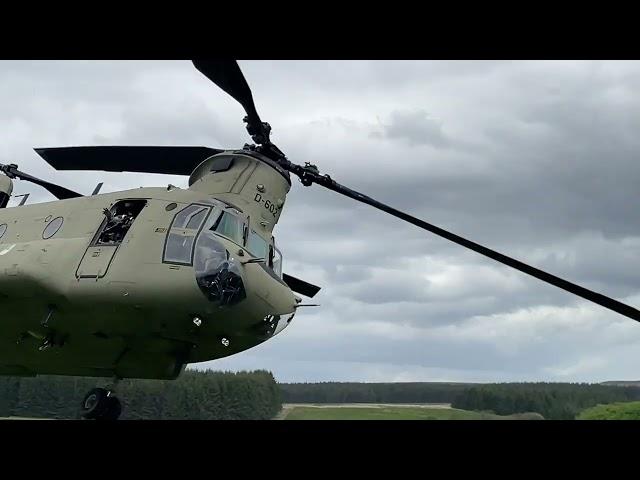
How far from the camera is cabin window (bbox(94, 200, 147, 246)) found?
977 centimetres

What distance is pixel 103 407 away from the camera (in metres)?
11.1

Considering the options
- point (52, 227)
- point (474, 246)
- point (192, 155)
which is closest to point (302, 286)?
point (192, 155)

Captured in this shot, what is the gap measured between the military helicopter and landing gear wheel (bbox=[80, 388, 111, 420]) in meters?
0.02

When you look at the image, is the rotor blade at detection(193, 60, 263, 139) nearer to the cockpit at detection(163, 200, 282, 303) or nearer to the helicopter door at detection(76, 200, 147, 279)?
the cockpit at detection(163, 200, 282, 303)

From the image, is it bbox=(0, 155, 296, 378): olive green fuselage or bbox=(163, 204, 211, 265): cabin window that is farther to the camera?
bbox=(163, 204, 211, 265): cabin window

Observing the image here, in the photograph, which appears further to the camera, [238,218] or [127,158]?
[127,158]

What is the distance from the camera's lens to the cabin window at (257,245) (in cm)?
1048

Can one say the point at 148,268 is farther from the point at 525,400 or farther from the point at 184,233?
the point at 525,400

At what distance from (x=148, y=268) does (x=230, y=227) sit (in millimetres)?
1525

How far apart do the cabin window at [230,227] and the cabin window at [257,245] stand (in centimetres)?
26

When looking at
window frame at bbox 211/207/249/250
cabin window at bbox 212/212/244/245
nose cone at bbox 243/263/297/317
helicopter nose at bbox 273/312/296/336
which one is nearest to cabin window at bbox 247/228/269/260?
window frame at bbox 211/207/249/250

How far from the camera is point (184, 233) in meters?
9.53

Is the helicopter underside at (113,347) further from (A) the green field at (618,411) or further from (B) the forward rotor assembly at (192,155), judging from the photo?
(A) the green field at (618,411)
